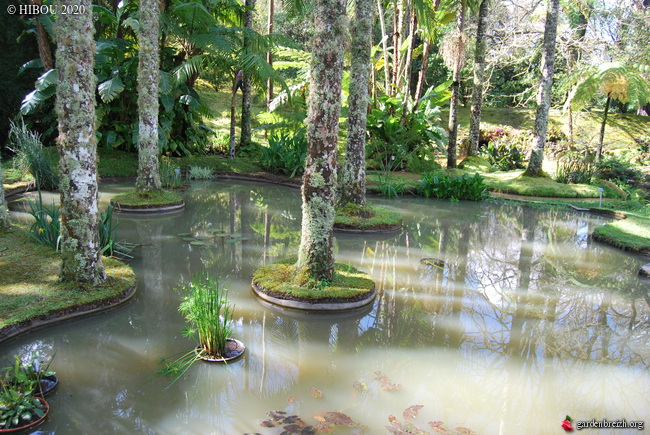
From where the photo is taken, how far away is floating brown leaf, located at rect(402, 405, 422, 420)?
10.9ft

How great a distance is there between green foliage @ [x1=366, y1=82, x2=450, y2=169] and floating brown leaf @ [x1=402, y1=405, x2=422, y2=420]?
1037cm

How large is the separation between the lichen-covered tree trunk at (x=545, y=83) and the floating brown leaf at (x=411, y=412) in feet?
37.0

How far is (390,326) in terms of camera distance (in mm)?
4836

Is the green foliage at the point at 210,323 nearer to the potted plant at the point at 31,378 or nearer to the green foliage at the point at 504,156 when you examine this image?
the potted plant at the point at 31,378

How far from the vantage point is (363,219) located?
27.8 ft

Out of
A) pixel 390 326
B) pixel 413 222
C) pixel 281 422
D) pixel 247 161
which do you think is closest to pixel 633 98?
pixel 413 222

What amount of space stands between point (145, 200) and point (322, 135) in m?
5.22

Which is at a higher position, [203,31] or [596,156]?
[203,31]

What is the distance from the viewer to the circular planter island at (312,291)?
5027 mm

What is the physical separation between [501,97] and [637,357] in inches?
803

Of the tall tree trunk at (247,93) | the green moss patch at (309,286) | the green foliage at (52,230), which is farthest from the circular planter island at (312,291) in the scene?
the tall tree trunk at (247,93)

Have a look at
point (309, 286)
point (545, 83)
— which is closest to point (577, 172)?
point (545, 83)

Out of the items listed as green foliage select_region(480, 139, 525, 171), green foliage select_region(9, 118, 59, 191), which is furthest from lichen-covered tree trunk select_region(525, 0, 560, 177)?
green foliage select_region(9, 118, 59, 191)

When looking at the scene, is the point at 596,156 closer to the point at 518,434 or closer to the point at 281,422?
the point at 518,434
